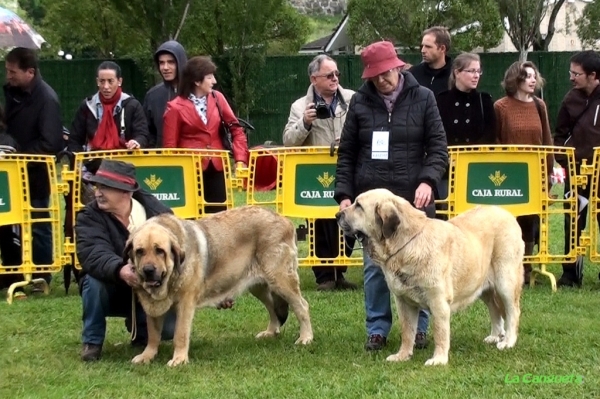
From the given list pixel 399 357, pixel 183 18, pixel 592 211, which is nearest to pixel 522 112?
pixel 592 211

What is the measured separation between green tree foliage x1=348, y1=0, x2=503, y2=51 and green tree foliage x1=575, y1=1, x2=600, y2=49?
511 centimetres

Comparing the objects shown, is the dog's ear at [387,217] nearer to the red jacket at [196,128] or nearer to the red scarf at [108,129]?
the red jacket at [196,128]

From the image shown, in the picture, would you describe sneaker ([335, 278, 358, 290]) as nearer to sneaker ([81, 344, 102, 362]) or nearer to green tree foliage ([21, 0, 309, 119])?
sneaker ([81, 344, 102, 362])

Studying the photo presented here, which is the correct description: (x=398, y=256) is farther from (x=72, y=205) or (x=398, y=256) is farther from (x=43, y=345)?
(x=72, y=205)

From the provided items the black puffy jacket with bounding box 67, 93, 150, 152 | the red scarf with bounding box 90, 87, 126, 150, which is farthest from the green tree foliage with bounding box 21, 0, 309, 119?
the red scarf with bounding box 90, 87, 126, 150

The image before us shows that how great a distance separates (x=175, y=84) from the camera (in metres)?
8.73

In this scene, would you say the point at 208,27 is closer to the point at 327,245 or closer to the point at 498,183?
the point at 327,245

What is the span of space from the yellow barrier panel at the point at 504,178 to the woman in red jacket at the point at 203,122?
6.82 ft

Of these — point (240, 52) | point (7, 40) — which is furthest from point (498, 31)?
point (7, 40)

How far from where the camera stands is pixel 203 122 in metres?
8.41

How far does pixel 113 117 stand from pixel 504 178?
12.4ft

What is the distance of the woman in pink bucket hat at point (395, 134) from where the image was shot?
19.8 feet

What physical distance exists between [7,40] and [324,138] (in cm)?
414

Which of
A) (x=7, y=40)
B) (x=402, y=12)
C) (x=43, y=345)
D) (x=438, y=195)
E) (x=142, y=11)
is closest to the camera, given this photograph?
(x=43, y=345)
